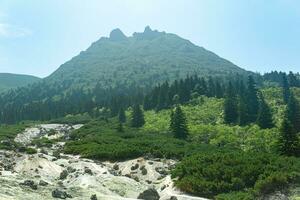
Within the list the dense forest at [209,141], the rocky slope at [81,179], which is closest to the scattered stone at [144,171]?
the rocky slope at [81,179]

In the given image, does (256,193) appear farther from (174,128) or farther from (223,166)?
(174,128)

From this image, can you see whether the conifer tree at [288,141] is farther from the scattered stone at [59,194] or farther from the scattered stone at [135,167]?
the scattered stone at [59,194]

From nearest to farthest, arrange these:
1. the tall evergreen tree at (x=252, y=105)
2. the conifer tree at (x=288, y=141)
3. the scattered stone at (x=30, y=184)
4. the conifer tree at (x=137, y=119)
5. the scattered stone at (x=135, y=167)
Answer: the scattered stone at (x=30, y=184) → the conifer tree at (x=288, y=141) → the scattered stone at (x=135, y=167) → the tall evergreen tree at (x=252, y=105) → the conifer tree at (x=137, y=119)

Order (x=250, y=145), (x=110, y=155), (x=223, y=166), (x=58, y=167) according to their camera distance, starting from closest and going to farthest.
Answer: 1. (x=223, y=166)
2. (x=58, y=167)
3. (x=110, y=155)
4. (x=250, y=145)

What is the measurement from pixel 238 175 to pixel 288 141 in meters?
9.55

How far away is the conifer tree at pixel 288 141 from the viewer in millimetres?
36531

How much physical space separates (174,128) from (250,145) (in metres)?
13.8

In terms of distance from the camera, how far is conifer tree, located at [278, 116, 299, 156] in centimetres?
3653

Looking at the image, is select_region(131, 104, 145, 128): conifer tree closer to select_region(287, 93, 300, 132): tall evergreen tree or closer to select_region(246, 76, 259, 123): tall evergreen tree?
select_region(246, 76, 259, 123): tall evergreen tree

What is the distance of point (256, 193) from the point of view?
26.5 metres

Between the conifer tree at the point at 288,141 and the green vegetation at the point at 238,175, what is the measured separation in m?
4.21

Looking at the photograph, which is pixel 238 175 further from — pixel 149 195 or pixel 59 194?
pixel 59 194

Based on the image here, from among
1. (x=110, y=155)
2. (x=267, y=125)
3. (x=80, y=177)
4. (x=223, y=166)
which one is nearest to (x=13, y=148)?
(x=110, y=155)

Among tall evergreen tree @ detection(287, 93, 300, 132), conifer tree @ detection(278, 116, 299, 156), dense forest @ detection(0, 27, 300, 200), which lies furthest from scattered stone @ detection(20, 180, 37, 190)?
tall evergreen tree @ detection(287, 93, 300, 132)
